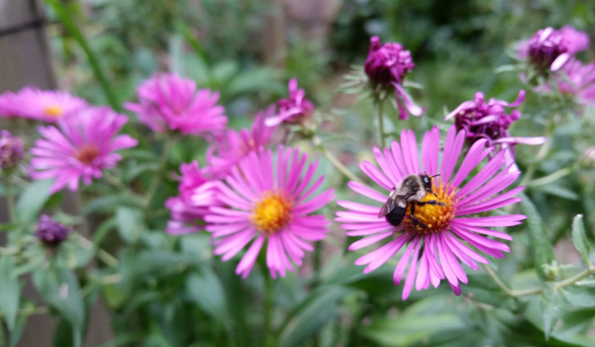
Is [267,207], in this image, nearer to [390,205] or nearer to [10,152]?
[390,205]

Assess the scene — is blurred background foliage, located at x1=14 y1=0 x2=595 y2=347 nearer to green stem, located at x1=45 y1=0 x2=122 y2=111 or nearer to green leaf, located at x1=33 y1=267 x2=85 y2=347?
green leaf, located at x1=33 y1=267 x2=85 y2=347

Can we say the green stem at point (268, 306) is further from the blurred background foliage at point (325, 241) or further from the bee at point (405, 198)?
the bee at point (405, 198)

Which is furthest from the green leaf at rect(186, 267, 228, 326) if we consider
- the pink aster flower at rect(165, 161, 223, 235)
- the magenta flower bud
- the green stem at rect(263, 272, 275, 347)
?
the magenta flower bud

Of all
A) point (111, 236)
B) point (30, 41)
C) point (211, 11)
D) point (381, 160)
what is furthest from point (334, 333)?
point (211, 11)

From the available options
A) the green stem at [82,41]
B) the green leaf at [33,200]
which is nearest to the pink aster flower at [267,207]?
the green leaf at [33,200]

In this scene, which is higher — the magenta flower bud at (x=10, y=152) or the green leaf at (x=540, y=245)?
the magenta flower bud at (x=10, y=152)

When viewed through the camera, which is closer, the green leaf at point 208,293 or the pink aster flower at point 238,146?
the pink aster flower at point 238,146
